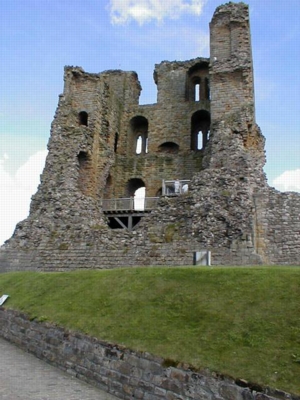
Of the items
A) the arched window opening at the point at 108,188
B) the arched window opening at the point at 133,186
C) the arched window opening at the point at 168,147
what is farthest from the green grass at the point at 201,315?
the arched window opening at the point at 168,147

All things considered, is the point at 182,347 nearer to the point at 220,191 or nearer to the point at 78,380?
the point at 78,380

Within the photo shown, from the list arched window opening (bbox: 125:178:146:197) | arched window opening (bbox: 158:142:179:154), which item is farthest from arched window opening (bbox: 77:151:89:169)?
arched window opening (bbox: 158:142:179:154)

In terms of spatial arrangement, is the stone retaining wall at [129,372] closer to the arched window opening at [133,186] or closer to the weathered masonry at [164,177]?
the weathered masonry at [164,177]

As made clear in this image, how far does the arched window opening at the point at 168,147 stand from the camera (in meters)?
28.5

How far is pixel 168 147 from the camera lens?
94.5 feet

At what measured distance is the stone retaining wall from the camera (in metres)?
5.46

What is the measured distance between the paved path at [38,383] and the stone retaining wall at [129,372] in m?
0.20

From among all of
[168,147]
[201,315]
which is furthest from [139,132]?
[201,315]

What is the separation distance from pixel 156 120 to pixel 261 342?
24.6m

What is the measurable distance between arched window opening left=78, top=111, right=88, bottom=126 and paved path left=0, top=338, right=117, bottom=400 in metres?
18.3

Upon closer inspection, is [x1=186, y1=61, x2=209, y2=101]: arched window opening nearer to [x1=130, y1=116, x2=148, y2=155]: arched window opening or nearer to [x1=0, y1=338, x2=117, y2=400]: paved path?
[x1=130, y1=116, x2=148, y2=155]: arched window opening

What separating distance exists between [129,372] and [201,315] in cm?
165

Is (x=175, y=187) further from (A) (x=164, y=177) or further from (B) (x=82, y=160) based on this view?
(B) (x=82, y=160)

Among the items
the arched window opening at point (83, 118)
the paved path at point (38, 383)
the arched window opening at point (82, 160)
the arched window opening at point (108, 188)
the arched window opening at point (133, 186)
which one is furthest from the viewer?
the arched window opening at point (133, 186)
